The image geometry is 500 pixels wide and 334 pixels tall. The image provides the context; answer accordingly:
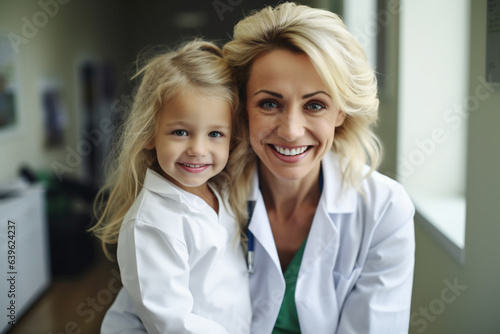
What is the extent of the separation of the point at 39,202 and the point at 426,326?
2466 millimetres

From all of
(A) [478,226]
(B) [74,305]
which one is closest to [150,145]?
(A) [478,226]

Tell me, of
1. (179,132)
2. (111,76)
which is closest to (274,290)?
(179,132)

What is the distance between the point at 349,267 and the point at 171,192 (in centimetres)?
48

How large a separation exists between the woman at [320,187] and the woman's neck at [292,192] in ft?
0.04

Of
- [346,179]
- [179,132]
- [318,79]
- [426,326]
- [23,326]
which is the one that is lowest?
[23,326]

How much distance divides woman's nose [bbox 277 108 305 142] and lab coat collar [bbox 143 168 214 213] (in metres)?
0.25

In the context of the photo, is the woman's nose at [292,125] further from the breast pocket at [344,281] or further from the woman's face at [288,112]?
the breast pocket at [344,281]

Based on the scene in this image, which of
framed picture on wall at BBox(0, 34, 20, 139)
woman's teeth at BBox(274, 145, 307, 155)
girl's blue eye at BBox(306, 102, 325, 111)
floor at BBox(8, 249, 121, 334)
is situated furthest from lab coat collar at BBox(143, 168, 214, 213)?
framed picture on wall at BBox(0, 34, 20, 139)

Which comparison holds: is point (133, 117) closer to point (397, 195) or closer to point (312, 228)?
point (312, 228)

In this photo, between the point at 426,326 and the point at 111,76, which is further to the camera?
the point at 111,76

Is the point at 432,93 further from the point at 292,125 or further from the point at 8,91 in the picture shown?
the point at 8,91

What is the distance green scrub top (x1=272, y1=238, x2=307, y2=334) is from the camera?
1120mm

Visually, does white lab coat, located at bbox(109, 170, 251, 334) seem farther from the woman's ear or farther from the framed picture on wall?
the framed picture on wall

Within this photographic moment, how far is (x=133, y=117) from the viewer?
1050 mm
